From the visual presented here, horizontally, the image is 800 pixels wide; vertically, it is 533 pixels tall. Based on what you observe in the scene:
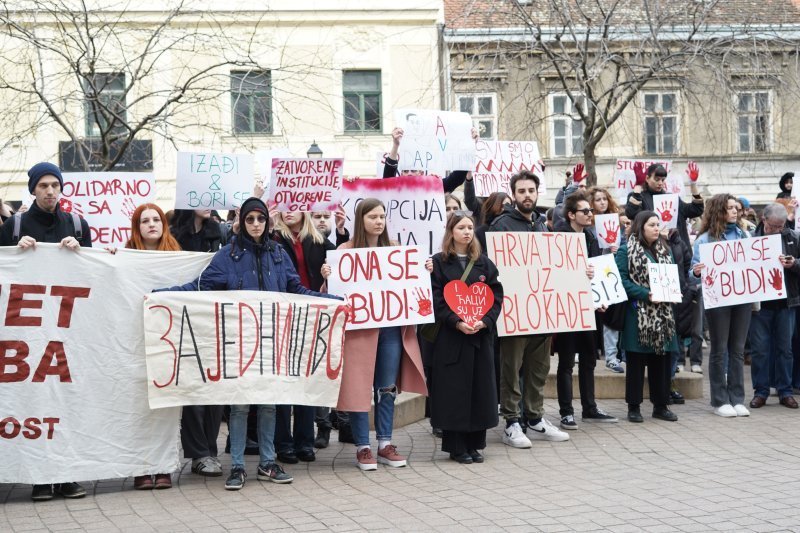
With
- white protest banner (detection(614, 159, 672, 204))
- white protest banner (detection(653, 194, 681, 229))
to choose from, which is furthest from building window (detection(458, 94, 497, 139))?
white protest banner (detection(653, 194, 681, 229))

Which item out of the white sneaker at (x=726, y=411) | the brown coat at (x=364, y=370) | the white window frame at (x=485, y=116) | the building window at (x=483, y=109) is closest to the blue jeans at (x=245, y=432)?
the brown coat at (x=364, y=370)

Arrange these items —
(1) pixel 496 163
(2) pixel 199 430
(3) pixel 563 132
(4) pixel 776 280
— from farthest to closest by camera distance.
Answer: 1. (3) pixel 563 132
2. (1) pixel 496 163
3. (4) pixel 776 280
4. (2) pixel 199 430

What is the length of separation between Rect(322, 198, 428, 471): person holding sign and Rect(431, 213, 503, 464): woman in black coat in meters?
0.20

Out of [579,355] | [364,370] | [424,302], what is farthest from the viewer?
[579,355]

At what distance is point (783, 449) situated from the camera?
9.05 metres

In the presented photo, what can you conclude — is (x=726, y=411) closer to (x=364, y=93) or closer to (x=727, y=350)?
(x=727, y=350)

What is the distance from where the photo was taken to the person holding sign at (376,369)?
8367 mm

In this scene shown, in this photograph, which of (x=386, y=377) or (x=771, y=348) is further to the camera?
(x=771, y=348)

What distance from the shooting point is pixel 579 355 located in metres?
10.2

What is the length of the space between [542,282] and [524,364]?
714mm

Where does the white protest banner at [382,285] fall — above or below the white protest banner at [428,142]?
below

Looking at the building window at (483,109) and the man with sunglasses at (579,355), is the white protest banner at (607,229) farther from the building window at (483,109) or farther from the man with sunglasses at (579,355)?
the building window at (483,109)

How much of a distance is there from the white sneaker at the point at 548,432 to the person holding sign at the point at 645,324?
105 centimetres

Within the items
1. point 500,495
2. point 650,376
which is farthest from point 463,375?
point 650,376
